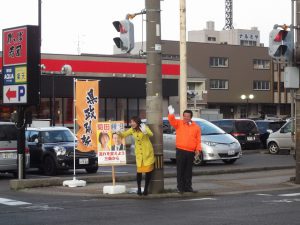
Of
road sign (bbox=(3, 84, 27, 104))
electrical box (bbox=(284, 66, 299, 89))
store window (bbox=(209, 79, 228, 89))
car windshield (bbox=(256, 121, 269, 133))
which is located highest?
store window (bbox=(209, 79, 228, 89))

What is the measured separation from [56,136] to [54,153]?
116 cm

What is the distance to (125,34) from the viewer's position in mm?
14234

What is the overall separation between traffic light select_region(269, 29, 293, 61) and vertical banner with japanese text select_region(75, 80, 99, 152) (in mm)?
4436

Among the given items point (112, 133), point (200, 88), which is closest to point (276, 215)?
point (112, 133)

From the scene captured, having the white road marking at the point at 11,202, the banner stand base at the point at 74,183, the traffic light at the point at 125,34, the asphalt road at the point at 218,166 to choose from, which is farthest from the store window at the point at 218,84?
the white road marking at the point at 11,202

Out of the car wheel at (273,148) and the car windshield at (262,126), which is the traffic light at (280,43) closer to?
the car wheel at (273,148)

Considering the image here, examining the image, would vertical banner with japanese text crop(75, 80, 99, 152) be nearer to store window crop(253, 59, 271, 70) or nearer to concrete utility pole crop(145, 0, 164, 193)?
concrete utility pole crop(145, 0, 164, 193)

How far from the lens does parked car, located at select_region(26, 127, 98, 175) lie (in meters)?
21.2

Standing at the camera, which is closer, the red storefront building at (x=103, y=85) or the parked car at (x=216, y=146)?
the parked car at (x=216, y=146)

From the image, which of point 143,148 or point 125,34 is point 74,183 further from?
point 125,34

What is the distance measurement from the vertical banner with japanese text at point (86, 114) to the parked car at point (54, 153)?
431 cm

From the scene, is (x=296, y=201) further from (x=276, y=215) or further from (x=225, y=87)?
(x=225, y=87)

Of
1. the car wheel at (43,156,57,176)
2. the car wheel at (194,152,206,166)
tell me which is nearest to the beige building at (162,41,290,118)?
the car wheel at (194,152,206,166)

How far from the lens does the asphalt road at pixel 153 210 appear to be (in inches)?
431
